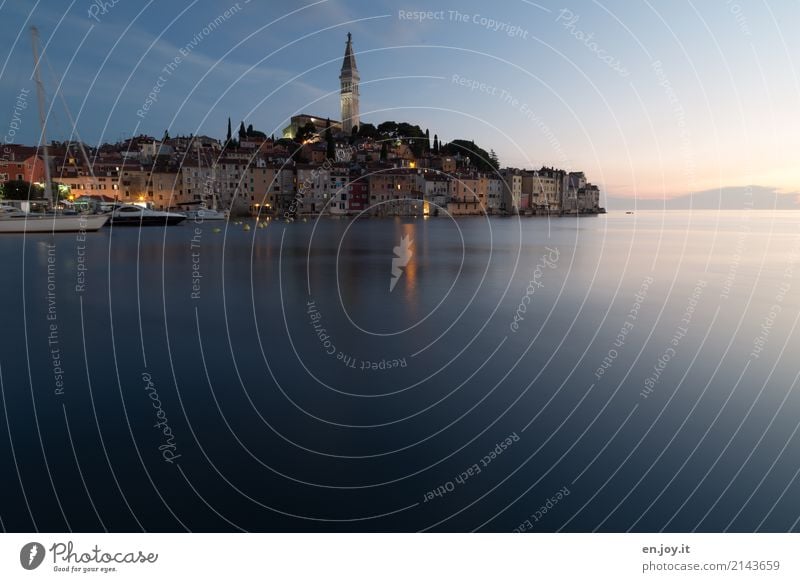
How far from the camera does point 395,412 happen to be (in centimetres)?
675

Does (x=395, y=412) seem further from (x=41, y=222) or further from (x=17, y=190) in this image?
(x=17, y=190)

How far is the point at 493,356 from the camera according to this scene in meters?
9.34

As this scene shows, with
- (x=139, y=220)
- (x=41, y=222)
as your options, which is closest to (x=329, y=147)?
(x=139, y=220)

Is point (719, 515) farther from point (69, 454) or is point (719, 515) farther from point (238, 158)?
point (238, 158)

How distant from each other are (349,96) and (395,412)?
109 m

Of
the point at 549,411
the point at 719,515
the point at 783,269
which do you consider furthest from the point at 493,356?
the point at 783,269

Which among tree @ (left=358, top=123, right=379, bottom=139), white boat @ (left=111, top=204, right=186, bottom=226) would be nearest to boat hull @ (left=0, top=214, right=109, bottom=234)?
white boat @ (left=111, top=204, right=186, bottom=226)

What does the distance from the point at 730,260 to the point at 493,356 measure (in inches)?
935

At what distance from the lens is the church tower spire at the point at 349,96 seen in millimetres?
101500

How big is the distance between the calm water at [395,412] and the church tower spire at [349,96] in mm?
94161

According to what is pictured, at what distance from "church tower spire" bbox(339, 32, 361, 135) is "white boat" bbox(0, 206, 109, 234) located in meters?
69.3

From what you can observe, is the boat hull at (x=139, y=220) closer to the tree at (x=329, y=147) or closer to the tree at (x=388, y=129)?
the tree at (x=329, y=147)

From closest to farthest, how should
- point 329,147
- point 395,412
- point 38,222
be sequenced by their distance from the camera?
point 395,412, point 38,222, point 329,147

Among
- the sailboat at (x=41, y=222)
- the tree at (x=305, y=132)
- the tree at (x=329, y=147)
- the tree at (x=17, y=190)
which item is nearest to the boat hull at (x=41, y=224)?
the sailboat at (x=41, y=222)
